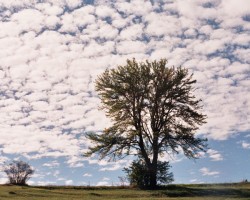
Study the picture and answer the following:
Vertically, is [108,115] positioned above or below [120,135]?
above

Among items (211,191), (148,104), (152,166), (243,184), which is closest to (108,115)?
(148,104)

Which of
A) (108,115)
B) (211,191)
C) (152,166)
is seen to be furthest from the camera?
(108,115)

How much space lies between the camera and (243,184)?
3156cm

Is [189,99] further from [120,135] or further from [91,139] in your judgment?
[91,139]

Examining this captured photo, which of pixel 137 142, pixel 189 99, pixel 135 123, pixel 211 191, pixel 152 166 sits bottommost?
pixel 211 191

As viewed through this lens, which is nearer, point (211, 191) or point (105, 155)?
point (211, 191)

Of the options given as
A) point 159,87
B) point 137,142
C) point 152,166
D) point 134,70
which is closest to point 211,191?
point 152,166

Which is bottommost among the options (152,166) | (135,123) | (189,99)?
(152,166)

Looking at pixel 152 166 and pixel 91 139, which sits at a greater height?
pixel 91 139

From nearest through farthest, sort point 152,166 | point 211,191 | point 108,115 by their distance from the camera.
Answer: point 211,191
point 152,166
point 108,115

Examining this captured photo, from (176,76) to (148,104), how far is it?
4457 millimetres

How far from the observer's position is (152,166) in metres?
30.4

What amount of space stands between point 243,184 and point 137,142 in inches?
491

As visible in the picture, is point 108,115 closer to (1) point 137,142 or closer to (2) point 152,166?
(1) point 137,142
